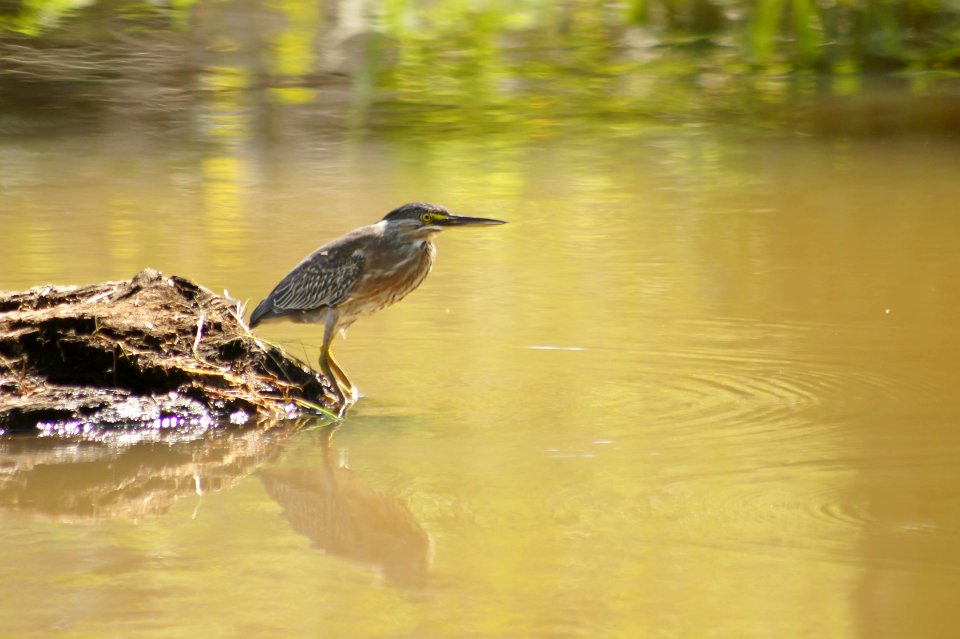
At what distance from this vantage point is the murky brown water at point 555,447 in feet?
14.6

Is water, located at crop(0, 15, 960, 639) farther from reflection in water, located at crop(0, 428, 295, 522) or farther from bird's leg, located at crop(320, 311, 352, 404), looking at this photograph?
bird's leg, located at crop(320, 311, 352, 404)

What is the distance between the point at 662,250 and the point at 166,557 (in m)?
5.76

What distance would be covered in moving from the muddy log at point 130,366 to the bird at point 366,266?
51 centimetres

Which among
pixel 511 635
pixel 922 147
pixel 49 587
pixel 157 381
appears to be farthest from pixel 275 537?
pixel 922 147

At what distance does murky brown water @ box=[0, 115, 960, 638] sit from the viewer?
14.6 ft

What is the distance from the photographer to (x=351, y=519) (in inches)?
210

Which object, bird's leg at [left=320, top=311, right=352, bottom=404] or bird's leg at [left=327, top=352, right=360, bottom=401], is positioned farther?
bird's leg at [left=327, top=352, right=360, bottom=401]

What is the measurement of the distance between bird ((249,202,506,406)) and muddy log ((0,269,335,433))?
1.68ft

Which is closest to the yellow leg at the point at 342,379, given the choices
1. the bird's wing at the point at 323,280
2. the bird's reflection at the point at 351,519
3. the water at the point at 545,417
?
the water at the point at 545,417

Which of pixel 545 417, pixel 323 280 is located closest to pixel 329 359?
pixel 323 280

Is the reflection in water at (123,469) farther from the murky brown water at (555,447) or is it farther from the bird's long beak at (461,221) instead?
the bird's long beak at (461,221)

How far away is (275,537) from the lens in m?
5.02

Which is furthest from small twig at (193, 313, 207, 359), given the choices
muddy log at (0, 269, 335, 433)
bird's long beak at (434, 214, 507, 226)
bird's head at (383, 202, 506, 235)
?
bird's long beak at (434, 214, 507, 226)

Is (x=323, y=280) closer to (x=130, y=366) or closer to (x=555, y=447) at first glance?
(x=130, y=366)
